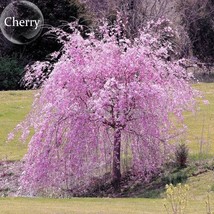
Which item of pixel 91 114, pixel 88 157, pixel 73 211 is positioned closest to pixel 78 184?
pixel 88 157

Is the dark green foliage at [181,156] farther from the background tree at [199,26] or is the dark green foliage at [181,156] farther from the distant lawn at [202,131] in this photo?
the background tree at [199,26]

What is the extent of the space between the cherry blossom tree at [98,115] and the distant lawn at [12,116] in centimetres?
→ 291

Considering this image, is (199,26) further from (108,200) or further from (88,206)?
(88,206)

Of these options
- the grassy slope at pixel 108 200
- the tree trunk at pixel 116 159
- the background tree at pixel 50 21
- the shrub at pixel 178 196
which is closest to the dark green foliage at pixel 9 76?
the background tree at pixel 50 21

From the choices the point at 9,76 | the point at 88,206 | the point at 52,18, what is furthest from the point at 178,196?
the point at 52,18

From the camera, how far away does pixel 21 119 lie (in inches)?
777

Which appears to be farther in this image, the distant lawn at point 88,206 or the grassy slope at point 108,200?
the grassy slope at point 108,200

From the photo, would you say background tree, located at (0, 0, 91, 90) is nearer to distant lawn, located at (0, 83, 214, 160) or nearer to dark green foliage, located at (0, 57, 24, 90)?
dark green foliage, located at (0, 57, 24, 90)

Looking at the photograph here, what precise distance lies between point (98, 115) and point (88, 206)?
3.12m

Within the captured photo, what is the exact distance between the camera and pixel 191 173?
12.9 meters

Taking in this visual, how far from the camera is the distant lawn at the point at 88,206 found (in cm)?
908

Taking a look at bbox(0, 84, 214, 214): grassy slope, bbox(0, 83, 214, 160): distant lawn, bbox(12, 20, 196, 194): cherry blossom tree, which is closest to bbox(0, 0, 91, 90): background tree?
bbox(0, 83, 214, 160): distant lawn

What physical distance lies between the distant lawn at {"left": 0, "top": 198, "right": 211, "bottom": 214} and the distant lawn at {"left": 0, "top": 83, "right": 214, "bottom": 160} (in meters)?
4.05

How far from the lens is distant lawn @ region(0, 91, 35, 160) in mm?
16294
